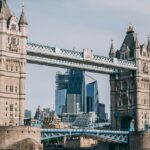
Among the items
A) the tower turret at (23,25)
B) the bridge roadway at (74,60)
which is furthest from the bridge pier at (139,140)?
the tower turret at (23,25)

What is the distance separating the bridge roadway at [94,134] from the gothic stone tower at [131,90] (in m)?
6.26

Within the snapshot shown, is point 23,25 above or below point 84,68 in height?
above

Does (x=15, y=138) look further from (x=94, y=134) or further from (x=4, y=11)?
(x=4, y=11)

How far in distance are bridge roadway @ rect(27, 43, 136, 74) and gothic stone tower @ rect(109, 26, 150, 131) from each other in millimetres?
3086

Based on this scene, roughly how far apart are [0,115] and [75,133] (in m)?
21.0

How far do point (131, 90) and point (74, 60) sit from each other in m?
23.0

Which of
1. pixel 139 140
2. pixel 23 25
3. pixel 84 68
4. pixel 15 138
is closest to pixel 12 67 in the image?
pixel 23 25

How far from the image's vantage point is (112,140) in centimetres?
12825

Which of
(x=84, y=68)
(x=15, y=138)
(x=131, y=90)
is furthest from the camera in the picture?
(x=131, y=90)

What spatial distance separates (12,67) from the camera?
365 feet

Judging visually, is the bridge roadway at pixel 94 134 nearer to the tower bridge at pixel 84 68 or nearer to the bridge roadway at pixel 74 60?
the tower bridge at pixel 84 68

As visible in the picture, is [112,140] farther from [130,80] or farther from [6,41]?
[6,41]

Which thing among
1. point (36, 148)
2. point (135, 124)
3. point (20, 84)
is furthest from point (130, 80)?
point (36, 148)

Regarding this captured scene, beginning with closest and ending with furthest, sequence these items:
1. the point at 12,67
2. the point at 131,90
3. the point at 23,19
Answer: the point at 12,67
the point at 23,19
the point at 131,90
